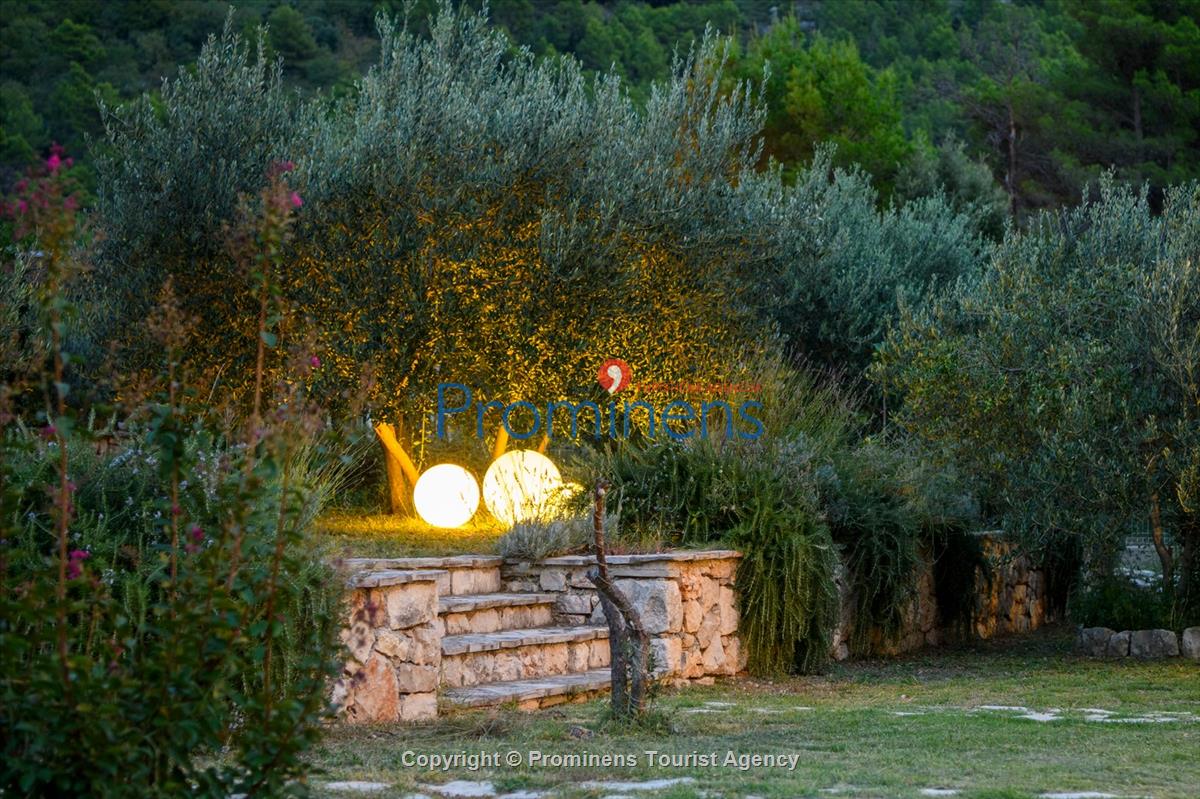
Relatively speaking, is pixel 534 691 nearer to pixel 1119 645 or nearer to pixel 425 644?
pixel 425 644

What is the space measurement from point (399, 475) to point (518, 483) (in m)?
1.99

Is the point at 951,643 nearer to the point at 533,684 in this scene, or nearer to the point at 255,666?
the point at 533,684

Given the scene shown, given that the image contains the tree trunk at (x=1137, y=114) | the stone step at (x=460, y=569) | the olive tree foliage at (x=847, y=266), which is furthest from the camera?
the tree trunk at (x=1137, y=114)

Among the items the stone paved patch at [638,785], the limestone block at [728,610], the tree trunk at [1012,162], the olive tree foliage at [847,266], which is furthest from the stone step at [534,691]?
the tree trunk at [1012,162]

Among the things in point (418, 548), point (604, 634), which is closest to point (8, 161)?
point (418, 548)

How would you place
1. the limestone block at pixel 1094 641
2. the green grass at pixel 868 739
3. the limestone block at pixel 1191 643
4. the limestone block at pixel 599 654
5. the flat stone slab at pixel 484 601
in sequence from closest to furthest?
1. the green grass at pixel 868 739
2. the flat stone slab at pixel 484 601
3. the limestone block at pixel 599 654
4. the limestone block at pixel 1191 643
5. the limestone block at pixel 1094 641

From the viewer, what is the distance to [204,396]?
10648 mm

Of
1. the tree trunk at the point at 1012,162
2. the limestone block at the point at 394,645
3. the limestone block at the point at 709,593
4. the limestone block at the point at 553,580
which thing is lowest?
the limestone block at the point at 394,645

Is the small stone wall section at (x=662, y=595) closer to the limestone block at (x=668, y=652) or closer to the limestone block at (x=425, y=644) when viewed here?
the limestone block at (x=668, y=652)

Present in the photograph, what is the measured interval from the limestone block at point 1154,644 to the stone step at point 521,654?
14.2 ft

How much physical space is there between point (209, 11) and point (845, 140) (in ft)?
46.2

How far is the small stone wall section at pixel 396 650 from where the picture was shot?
6.34 meters

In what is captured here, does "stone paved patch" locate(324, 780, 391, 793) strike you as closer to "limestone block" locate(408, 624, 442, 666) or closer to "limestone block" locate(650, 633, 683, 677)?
"limestone block" locate(408, 624, 442, 666)

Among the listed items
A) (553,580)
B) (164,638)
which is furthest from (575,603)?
(164,638)
